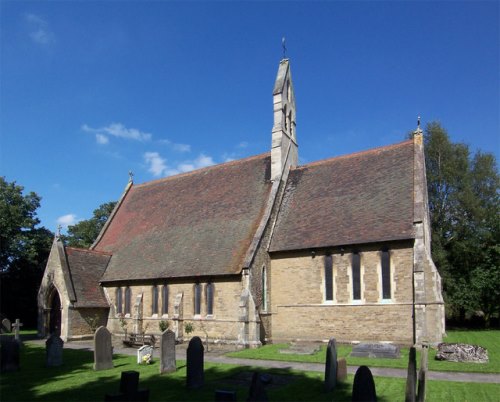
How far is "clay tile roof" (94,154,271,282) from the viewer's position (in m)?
26.7

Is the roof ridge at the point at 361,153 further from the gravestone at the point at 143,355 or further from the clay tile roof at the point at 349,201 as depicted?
the gravestone at the point at 143,355

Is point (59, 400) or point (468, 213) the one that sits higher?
point (468, 213)

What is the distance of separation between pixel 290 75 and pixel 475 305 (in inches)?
949

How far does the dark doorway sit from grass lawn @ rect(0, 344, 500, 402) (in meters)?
13.3

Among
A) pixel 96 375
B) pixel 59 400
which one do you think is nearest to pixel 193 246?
pixel 96 375

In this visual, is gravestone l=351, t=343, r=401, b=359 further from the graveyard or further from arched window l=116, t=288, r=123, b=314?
arched window l=116, t=288, r=123, b=314

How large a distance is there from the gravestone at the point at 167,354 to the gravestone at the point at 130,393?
4.27 m

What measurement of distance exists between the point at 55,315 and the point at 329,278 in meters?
19.1

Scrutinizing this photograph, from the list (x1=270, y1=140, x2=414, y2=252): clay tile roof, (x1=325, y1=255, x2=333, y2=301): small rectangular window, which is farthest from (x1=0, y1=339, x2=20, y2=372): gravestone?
(x1=325, y1=255, x2=333, y2=301): small rectangular window

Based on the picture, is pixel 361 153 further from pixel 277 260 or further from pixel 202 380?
pixel 202 380

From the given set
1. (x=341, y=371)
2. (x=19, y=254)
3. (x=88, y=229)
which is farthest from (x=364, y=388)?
(x=88, y=229)

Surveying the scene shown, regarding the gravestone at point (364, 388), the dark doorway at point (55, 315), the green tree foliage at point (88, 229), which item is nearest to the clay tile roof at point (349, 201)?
the gravestone at point (364, 388)

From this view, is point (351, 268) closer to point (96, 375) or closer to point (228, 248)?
point (228, 248)

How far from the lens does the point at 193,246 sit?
92.1 feet
